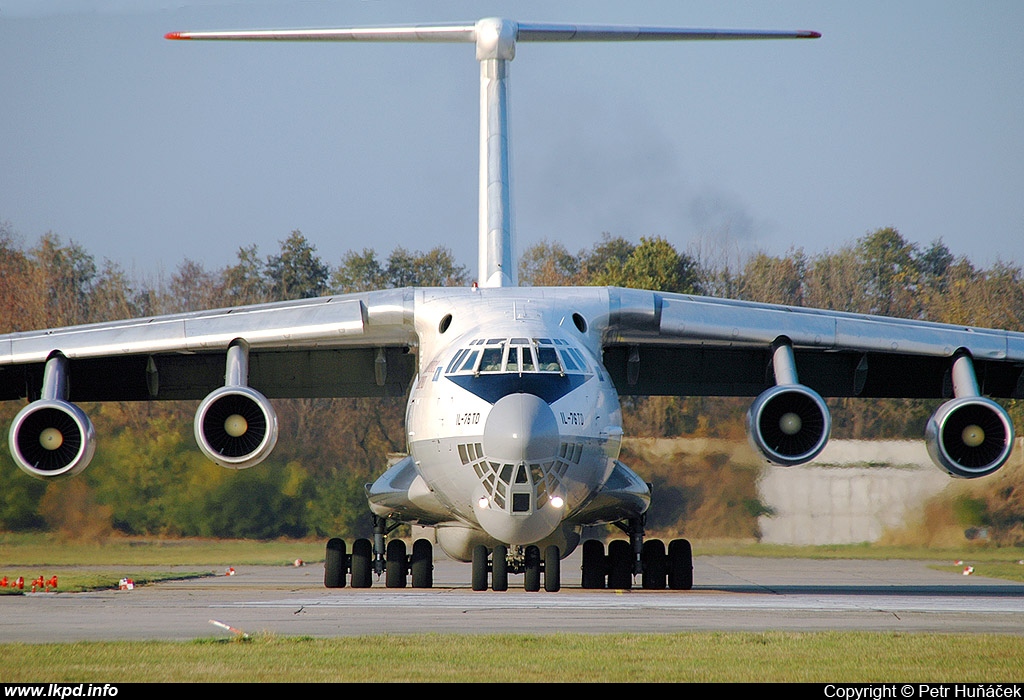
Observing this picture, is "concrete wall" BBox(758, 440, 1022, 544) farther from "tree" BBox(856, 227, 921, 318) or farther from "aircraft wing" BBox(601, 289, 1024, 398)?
"tree" BBox(856, 227, 921, 318)

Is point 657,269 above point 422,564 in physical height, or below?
above

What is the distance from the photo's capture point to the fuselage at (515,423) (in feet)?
36.1

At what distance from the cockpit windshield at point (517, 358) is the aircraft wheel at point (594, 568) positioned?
123 inches

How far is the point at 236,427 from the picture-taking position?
12.8 m

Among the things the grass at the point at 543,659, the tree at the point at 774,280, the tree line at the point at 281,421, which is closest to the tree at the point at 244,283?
the tree line at the point at 281,421

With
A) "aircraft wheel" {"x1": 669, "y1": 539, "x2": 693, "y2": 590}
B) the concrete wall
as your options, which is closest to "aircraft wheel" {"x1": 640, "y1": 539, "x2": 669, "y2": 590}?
"aircraft wheel" {"x1": 669, "y1": 539, "x2": 693, "y2": 590}

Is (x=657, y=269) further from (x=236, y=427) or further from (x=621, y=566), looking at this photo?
(x=236, y=427)

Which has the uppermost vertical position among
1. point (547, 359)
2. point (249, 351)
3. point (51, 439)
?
point (249, 351)

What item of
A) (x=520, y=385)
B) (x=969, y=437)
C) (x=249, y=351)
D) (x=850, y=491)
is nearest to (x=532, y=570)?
(x=520, y=385)

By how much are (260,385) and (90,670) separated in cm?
950

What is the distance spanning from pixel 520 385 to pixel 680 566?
3875 mm

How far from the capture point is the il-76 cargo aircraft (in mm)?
11461
